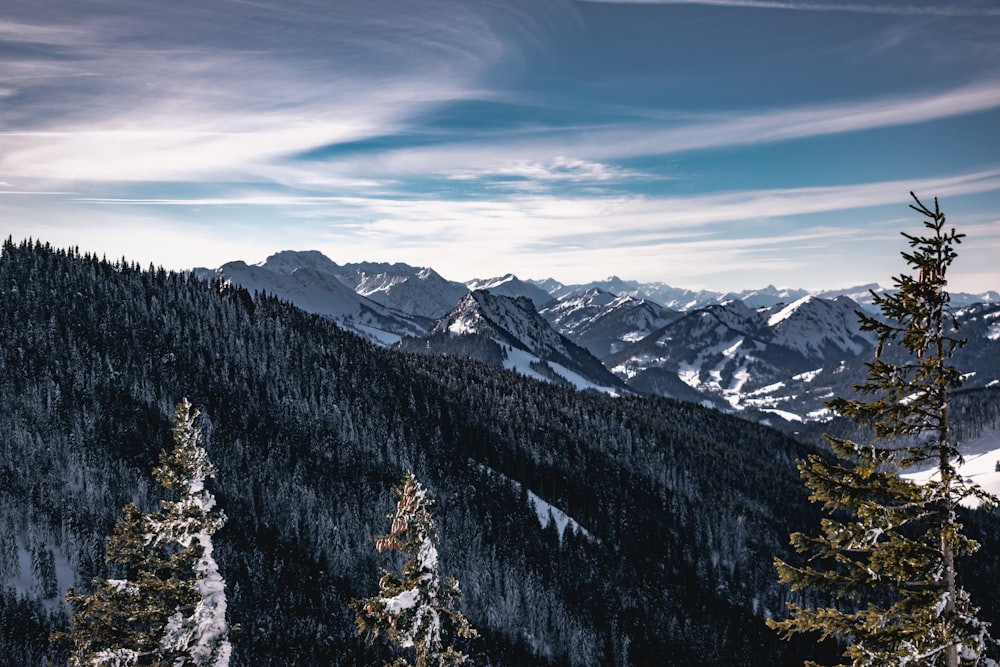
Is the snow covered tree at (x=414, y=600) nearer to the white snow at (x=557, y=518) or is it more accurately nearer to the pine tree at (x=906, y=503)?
the pine tree at (x=906, y=503)

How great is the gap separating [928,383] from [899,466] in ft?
7.74

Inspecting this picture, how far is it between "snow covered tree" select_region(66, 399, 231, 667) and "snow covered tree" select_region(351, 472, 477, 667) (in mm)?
6451

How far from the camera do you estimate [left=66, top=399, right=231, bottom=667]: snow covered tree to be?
22.8m

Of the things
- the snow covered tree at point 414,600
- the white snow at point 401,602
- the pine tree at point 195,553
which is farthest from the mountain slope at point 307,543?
the white snow at point 401,602

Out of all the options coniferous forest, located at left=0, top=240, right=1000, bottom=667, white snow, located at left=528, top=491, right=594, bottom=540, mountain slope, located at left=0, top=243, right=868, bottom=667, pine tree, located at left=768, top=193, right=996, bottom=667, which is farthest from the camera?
white snow, located at left=528, top=491, right=594, bottom=540

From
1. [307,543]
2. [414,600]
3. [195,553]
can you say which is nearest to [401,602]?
[414,600]

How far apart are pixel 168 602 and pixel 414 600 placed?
10.0 metres

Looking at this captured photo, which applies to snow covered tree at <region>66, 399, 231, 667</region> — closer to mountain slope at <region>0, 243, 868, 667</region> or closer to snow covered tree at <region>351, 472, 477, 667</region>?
snow covered tree at <region>351, 472, 477, 667</region>

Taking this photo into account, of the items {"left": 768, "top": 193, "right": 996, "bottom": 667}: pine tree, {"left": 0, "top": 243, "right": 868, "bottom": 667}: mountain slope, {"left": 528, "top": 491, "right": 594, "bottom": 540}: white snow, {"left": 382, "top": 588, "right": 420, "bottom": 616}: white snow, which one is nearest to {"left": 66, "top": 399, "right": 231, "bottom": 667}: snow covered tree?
{"left": 382, "top": 588, "right": 420, "bottom": 616}: white snow

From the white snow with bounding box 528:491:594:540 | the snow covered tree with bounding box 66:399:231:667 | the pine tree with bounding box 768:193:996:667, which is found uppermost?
the pine tree with bounding box 768:193:996:667

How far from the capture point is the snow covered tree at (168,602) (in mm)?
22794

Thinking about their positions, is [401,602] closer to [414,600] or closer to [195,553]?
[414,600]

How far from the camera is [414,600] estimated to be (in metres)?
21.5

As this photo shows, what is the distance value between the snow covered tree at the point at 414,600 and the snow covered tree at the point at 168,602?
6.45 meters
